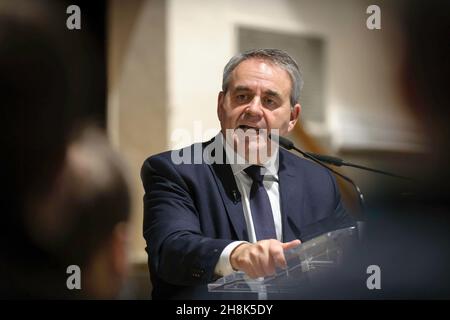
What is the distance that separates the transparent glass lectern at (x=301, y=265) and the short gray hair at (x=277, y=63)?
670 mm

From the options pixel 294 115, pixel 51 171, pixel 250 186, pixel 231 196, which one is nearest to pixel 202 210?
pixel 231 196

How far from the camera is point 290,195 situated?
9.39 feet

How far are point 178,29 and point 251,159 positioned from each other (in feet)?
2.74

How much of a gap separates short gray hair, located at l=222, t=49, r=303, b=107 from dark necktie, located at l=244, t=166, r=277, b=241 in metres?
0.34

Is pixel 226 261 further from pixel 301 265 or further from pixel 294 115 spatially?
pixel 294 115

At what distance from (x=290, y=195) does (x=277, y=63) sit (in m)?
0.55

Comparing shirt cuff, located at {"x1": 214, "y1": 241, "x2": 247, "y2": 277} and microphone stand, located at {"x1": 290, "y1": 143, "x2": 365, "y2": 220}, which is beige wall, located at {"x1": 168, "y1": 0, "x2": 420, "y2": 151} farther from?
shirt cuff, located at {"x1": 214, "y1": 241, "x2": 247, "y2": 277}

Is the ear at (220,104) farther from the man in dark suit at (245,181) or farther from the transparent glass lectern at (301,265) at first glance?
the transparent glass lectern at (301,265)

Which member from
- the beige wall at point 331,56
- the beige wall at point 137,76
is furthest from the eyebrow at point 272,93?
the beige wall at point 137,76

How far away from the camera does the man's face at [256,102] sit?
280 cm

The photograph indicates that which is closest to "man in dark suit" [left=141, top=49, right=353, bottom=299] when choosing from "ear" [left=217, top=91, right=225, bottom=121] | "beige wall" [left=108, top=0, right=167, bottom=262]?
"ear" [left=217, top=91, right=225, bottom=121]

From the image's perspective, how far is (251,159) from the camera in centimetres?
286

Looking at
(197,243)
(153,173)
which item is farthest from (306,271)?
(153,173)

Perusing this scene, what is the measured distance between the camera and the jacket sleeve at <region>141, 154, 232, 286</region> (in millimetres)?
2479
